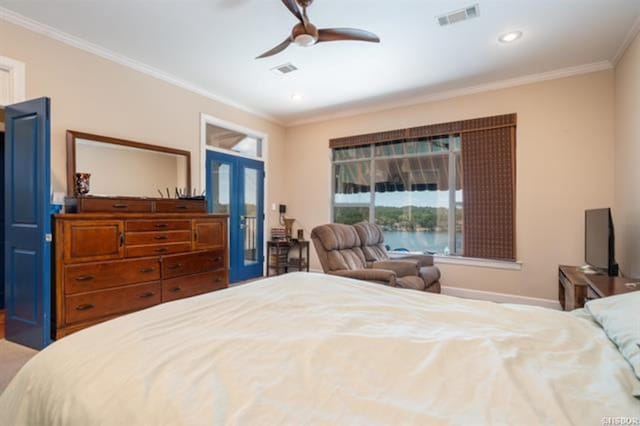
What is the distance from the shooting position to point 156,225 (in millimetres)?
3332

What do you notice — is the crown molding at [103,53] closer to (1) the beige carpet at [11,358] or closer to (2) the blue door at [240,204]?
(2) the blue door at [240,204]

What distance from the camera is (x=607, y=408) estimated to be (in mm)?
700

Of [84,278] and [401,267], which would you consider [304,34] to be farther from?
[84,278]

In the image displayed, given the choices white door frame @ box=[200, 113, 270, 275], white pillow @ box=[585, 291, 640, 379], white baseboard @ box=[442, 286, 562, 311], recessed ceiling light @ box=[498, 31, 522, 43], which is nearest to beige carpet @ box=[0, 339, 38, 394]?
white door frame @ box=[200, 113, 270, 275]

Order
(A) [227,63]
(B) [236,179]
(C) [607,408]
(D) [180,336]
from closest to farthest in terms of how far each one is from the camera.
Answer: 1. (C) [607,408]
2. (D) [180,336]
3. (A) [227,63]
4. (B) [236,179]

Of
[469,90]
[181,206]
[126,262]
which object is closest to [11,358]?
[126,262]

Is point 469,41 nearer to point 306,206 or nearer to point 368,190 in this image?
point 368,190

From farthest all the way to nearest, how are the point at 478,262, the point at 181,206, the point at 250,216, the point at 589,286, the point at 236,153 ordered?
the point at 250,216, the point at 236,153, the point at 478,262, the point at 181,206, the point at 589,286

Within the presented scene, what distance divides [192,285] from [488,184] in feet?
12.9

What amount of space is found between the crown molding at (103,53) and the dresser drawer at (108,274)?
7.32 feet

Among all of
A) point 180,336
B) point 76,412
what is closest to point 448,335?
point 180,336

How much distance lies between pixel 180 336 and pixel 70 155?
9.90ft

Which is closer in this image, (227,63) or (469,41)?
(469,41)

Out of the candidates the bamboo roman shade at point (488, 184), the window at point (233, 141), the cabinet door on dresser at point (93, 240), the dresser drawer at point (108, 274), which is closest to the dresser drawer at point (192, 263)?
the dresser drawer at point (108, 274)
